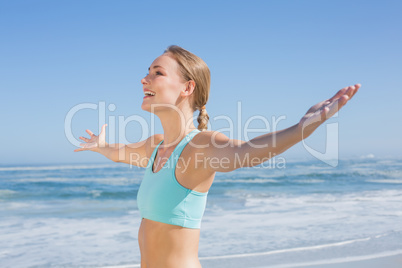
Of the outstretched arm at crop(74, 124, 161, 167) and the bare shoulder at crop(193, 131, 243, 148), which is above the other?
the bare shoulder at crop(193, 131, 243, 148)

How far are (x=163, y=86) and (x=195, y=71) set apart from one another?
179mm

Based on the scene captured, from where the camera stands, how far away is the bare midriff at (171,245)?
6.08ft

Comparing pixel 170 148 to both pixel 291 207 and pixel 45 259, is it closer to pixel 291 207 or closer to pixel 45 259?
pixel 45 259

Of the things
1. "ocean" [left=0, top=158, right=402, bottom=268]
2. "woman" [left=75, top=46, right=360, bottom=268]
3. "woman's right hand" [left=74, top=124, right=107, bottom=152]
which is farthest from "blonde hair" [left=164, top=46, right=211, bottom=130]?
"ocean" [left=0, top=158, right=402, bottom=268]

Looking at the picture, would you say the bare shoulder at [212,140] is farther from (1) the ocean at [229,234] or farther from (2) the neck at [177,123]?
(1) the ocean at [229,234]

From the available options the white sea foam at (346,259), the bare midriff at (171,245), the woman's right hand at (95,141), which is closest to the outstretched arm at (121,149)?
the woman's right hand at (95,141)

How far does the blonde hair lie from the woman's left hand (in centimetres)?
80

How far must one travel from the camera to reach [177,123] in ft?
6.78

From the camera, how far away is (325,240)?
620cm

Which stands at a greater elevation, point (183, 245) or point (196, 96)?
point (196, 96)

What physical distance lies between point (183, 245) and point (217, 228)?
552 centimetres

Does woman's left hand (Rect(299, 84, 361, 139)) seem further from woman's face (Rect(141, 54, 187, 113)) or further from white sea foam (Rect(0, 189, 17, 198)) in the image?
white sea foam (Rect(0, 189, 17, 198))

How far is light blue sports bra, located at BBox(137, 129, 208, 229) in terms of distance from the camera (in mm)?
1826

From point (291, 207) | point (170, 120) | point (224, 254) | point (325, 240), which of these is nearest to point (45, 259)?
point (224, 254)
